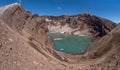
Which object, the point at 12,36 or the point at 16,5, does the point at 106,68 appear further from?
the point at 16,5

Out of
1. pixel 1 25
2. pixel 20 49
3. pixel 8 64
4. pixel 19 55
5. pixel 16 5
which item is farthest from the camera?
pixel 16 5

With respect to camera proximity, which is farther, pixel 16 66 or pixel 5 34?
pixel 5 34

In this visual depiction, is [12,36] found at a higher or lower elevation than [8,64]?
higher

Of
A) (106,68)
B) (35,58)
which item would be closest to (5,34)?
(35,58)

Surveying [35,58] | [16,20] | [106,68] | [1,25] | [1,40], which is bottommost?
[106,68]

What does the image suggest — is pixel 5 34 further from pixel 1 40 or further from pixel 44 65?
pixel 44 65

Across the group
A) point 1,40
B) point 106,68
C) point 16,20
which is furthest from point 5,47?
point 16,20

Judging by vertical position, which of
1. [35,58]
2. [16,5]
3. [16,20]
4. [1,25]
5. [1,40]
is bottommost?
[35,58]

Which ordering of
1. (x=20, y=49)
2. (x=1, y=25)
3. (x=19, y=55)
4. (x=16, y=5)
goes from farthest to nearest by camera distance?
(x=16, y=5) → (x=1, y=25) → (x=20, y=49) → (x=19, y=55)

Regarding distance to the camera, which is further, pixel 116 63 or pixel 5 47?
pixel 116 63
